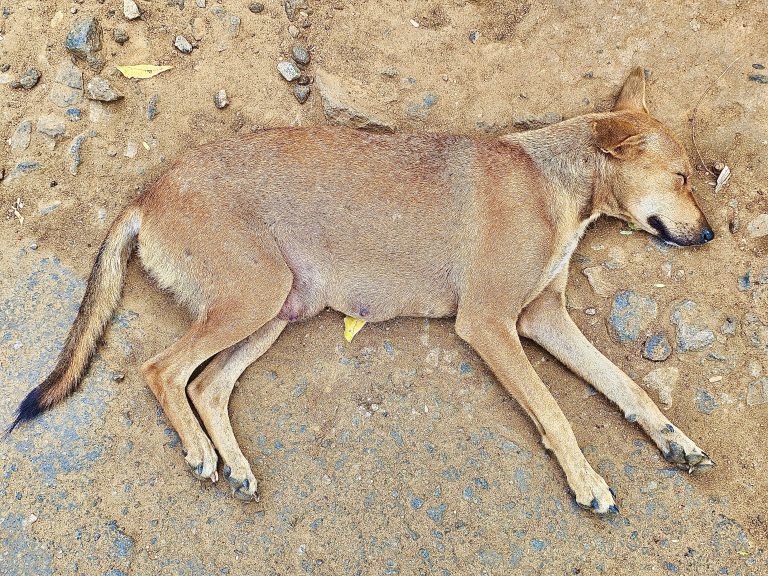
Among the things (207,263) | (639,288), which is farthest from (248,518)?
(639,288)

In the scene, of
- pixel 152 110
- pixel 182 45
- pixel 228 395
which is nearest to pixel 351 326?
pixel 228 395

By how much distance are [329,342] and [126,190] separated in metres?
1.81

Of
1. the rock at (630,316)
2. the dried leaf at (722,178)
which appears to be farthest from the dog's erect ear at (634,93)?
the rock at (630,316)

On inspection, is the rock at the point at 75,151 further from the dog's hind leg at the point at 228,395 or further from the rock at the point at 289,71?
the dog's hind leg at the point at 228,395

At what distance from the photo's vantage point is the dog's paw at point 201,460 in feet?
13.4

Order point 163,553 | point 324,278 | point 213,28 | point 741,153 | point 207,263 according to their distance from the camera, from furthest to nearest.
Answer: point 213,28 → point 741,153 → point 324,278 → point 207,263 → point 163,553

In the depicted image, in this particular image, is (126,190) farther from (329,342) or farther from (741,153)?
(741,153)

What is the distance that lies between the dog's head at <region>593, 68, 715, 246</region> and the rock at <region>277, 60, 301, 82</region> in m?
2.16

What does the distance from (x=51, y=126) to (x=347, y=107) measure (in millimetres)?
2115

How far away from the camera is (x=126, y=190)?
491 centimetres

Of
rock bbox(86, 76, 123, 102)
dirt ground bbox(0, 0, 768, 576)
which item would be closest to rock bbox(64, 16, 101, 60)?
dirt ground bbox(0, 0, 768, 576)

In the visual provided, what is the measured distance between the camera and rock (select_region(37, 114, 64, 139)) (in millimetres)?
4961

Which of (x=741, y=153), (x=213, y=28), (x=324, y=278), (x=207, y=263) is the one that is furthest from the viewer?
(x=213, y=28)

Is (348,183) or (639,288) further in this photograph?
(639,288)
